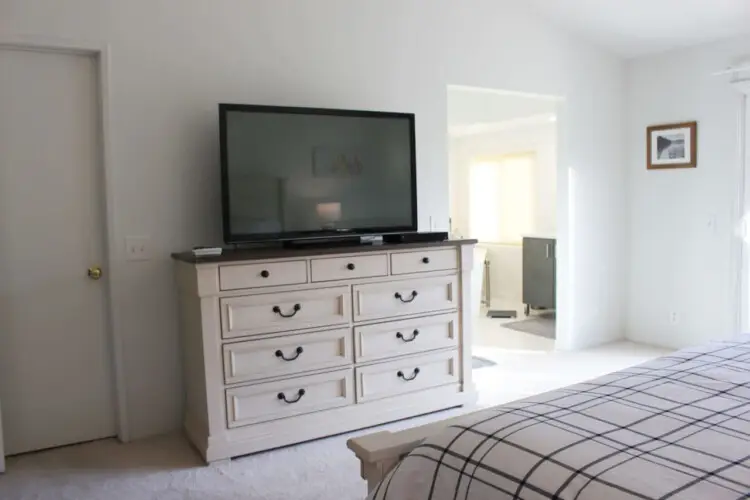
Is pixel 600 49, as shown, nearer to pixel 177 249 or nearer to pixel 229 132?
pixel 229 132

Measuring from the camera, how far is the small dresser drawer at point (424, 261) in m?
3.36

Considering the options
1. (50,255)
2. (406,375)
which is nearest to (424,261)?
(406,375)

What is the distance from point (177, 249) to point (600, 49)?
3.48 meters

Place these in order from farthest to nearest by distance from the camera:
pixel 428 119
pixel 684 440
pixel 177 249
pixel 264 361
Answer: pixel 428 119
pixel 177 249
pixel 264 361
pixel 684 440

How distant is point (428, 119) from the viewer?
409cm

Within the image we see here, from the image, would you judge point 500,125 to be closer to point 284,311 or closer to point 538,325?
point 538,325

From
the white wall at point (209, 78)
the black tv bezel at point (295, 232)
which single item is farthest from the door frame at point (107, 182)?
the black tv bezel at point (295, 232)

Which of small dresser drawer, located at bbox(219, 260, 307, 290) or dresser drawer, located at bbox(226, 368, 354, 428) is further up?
small dresser drawer, located at bbox(219, 260, 307, 290)

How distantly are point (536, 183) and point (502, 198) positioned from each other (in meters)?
0.50

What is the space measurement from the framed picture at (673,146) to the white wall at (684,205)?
0.05 meters

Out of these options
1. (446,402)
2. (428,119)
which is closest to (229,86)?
(428,119)

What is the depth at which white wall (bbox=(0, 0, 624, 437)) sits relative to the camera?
3188 millimetres

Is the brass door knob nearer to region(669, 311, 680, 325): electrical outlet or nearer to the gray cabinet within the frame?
region(669, 311, 680, 325): electrical outlet

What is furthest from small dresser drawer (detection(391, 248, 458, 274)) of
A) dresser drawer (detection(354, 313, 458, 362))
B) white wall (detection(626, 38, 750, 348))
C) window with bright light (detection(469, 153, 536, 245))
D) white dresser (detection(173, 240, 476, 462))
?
window with bright light (detection(469, 153, 536, 245))
